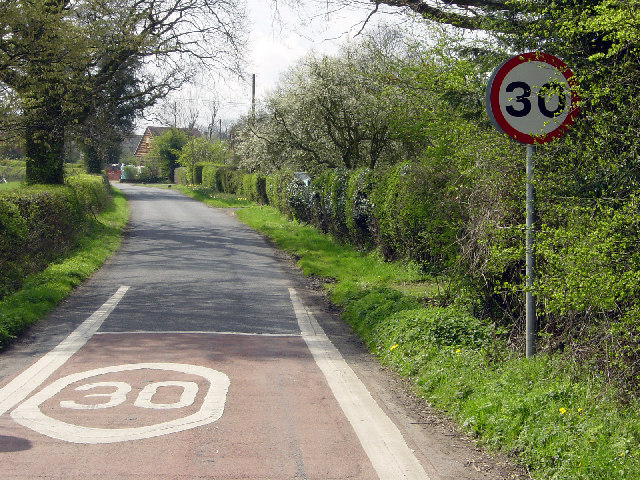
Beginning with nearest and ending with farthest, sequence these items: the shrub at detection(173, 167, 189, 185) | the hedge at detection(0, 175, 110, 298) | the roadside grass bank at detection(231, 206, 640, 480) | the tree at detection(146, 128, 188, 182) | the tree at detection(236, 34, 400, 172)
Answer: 1. the roadside grass bank at detection(231, 206, 640, 480)
2. the hedge at detection(0, 175, 110, 298)
3. the tree at detection(236, 34, 400, 172)
4. the shrub at detection(173, 167, 189, 185)
5. the tree at detection(146, 128, 188, 182)

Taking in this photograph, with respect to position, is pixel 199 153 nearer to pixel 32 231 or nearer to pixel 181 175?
pixel 181 175

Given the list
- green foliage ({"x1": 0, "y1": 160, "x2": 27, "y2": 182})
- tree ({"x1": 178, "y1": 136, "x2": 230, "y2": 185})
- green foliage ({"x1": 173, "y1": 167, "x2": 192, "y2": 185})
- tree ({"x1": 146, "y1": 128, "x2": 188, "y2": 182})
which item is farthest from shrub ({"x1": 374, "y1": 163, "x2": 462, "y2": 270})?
tree ({"x1": 146, "y1": 128, "x2": 188, "y2": 182})

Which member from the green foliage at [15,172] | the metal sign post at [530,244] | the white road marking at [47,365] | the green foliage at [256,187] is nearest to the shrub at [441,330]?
the metal sign post at [530,244]

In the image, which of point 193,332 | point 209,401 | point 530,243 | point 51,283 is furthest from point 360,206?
point 209,401

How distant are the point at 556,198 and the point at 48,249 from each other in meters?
12.5

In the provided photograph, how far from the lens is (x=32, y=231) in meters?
13.9

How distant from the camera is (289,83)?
27484 millimetres

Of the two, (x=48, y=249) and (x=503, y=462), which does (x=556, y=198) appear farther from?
(x=48, y=249)

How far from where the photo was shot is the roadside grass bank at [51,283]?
9156mm

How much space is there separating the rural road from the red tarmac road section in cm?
2

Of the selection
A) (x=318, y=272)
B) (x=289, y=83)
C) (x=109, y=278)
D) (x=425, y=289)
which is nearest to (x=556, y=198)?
(x=425, y=289)

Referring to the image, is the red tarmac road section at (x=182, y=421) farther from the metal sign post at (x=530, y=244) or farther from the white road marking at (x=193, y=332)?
the metal sign post at (x=530, y=244)

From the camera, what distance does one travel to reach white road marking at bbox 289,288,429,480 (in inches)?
181

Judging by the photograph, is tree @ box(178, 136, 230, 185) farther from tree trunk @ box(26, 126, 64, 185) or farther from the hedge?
the hedge
